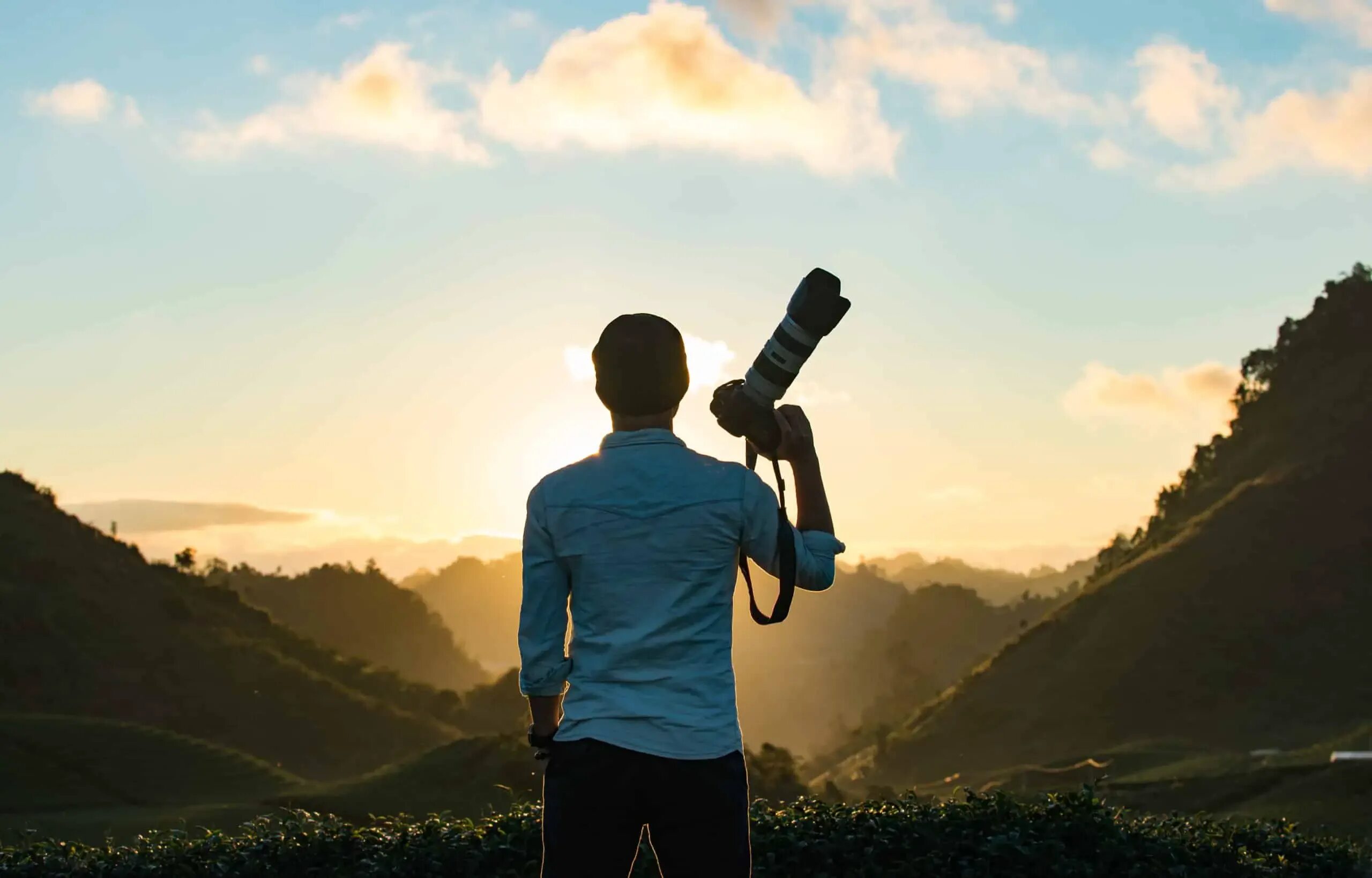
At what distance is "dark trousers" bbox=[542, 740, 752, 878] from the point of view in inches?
144

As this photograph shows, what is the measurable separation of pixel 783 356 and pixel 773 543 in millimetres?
620

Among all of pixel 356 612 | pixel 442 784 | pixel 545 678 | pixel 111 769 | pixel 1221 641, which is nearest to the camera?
pixel 545 678

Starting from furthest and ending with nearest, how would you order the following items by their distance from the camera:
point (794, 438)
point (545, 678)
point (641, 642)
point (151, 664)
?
1. point (151, 664)
2. point (794, 438)
3. point (545, 678)
4. point (641, 642)

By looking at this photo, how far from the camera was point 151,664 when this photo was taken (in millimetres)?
56250

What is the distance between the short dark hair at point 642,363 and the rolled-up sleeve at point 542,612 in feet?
1.23

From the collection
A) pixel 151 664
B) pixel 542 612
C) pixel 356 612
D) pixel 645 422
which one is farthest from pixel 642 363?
pixel 356 612

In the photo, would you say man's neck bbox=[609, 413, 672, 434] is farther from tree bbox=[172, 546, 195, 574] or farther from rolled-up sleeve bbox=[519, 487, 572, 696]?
tree bbox=[172, 546, 195, 574]

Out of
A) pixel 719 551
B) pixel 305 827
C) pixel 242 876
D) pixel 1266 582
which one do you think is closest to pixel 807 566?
pixel 719 551

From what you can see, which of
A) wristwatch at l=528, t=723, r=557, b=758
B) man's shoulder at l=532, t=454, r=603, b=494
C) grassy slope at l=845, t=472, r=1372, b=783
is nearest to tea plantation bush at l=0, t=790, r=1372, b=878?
wristwatch at l=528, t=723, r=557, b=758

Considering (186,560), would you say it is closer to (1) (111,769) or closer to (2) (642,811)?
(1) (111,769)

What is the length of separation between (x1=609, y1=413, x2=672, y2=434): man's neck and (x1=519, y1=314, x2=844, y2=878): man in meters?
0.05

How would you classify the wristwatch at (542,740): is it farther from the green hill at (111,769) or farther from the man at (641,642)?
the green hill at (111,769)

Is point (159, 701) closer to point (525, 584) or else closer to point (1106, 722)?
point (1106, 722)

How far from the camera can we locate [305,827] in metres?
9.70
